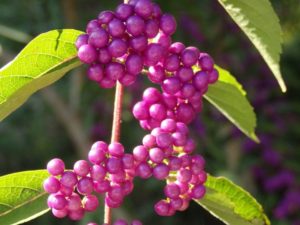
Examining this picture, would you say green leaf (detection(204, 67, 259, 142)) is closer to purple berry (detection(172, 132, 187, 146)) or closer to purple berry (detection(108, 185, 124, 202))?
purple berry (detection(172, 132, 187, 146))

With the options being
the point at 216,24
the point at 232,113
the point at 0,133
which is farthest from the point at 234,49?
the point at 232,113

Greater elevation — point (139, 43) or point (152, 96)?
point (139, 43)

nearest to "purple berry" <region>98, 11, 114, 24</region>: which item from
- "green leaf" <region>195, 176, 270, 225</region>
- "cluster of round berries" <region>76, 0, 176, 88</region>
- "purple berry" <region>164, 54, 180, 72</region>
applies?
"cluster of round berries" <region>76, 0, 176, 88</region>

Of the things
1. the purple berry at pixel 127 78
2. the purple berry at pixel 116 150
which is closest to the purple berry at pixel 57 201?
the purple berry at pixel 116 150

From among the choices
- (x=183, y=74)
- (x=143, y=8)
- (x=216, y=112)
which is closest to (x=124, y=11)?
(x=143, y=8)

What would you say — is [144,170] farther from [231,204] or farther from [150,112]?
[231,204]

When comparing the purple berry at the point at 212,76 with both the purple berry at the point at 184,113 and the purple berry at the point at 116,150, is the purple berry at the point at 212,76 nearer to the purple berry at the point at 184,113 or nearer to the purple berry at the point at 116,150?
the purple berry at the point at 184,113
